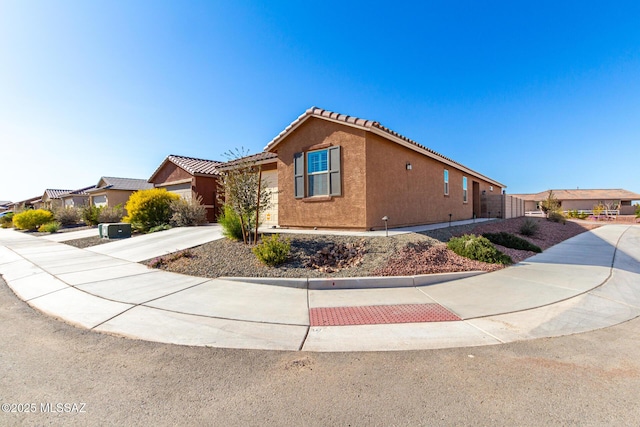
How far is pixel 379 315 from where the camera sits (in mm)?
4316

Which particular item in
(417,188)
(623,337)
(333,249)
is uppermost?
(417,188)

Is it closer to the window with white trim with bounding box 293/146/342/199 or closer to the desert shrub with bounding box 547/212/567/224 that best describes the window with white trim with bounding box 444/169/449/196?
the window with white trim with bounding box 293/146/342/199

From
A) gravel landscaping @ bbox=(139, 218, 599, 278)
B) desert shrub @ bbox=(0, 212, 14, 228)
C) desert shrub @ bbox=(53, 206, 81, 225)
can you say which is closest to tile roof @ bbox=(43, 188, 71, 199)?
desert shrub @ bbox=(0, 212, 14, 228)

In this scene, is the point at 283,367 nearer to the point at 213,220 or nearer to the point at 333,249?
the point at 333,249

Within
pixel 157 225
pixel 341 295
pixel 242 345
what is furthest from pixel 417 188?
pixel 157 225

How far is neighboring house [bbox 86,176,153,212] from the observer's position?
2492 centimetres

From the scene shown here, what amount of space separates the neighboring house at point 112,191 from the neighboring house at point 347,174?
66.2 ft

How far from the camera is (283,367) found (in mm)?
2945

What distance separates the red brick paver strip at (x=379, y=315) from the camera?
409 cm

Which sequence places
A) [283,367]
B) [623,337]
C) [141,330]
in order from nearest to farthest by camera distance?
[283,367], [623,337], [141,330]

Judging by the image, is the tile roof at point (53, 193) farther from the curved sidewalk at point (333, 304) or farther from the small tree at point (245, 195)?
the small tree at point (245, 195)

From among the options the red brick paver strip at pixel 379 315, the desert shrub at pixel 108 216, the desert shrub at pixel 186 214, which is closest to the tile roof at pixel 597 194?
the desert shrub at pixel 186 214

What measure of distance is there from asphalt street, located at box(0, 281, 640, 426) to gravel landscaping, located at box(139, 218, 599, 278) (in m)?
3.02

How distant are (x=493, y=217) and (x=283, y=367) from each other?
876 inches
